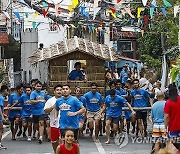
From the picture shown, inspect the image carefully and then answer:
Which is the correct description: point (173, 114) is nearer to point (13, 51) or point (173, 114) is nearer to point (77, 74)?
point (77, 74)

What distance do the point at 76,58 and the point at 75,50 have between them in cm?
33

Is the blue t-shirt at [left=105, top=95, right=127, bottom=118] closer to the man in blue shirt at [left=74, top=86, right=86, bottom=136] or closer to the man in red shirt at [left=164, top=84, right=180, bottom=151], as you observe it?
the man in blue shirt at [left=74, top=86, right=86, bottom=136]

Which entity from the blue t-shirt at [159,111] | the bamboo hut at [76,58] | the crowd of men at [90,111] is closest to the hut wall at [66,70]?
the bamboo hut at [76,58]

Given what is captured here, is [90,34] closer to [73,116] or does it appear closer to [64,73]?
[64,73]

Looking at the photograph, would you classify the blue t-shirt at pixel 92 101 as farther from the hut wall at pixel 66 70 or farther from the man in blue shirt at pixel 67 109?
the man in blue shirt at pixel 67 109

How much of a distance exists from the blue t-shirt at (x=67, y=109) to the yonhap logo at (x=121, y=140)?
3.88 meters

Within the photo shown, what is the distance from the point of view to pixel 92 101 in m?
17.8

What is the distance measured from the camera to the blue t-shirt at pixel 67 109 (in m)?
12.9

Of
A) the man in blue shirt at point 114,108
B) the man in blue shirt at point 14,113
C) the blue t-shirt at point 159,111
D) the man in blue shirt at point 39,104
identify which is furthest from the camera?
the man in blue shirt at point 14,113

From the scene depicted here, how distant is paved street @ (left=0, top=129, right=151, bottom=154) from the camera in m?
15.5

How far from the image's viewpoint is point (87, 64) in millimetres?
20375

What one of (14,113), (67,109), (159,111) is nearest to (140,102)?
(14,113)

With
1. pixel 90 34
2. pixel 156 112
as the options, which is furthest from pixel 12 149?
pixel 90 34

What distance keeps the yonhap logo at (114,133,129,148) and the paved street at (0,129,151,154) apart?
10cm
